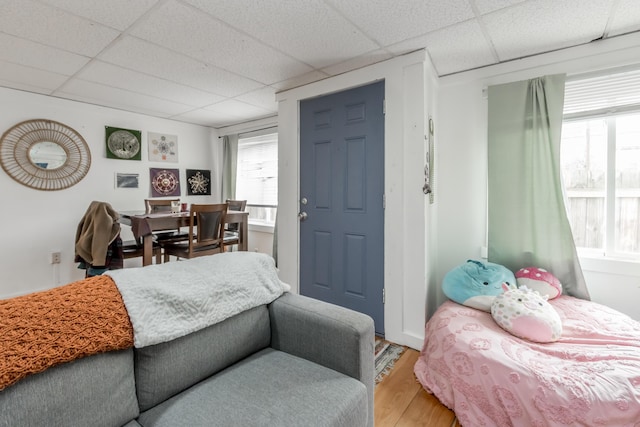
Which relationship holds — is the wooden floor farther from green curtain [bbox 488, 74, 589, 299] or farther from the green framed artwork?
the green framed artwork

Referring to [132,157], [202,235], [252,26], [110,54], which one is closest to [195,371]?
[252,26]

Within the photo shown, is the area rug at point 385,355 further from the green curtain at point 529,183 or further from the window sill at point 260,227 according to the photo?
the window sill at point 260,227

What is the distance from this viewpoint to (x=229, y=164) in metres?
4.66

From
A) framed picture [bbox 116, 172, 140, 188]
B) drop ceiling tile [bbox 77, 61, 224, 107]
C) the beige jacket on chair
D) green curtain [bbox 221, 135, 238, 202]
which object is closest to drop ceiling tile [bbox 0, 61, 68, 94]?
drop ceiling tile [bbox 77, 61, 224, 107]

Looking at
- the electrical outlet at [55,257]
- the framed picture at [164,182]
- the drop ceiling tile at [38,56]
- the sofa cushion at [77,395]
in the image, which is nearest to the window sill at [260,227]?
the framed picture at [164,182]

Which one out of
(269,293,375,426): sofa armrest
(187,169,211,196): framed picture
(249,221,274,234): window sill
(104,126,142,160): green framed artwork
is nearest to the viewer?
(269,293,375,426): sofa armrest

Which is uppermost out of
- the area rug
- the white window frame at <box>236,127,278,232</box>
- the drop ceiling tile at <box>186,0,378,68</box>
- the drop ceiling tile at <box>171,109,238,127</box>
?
the drop ceiling tile at <box>171,109,238,127</box>

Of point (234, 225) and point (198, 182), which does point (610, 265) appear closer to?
point (234, 225)

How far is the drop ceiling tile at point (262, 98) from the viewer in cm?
310

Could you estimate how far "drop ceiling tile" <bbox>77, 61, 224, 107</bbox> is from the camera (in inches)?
102

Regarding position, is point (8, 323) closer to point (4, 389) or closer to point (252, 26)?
point (4, 389)

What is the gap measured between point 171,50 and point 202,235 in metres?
1.71

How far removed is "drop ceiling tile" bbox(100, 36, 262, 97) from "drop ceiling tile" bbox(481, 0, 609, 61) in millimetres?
2021

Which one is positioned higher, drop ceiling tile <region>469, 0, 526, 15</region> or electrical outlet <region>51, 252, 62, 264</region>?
drop ceiling tile <region>469, 0, 526, 15</region>
